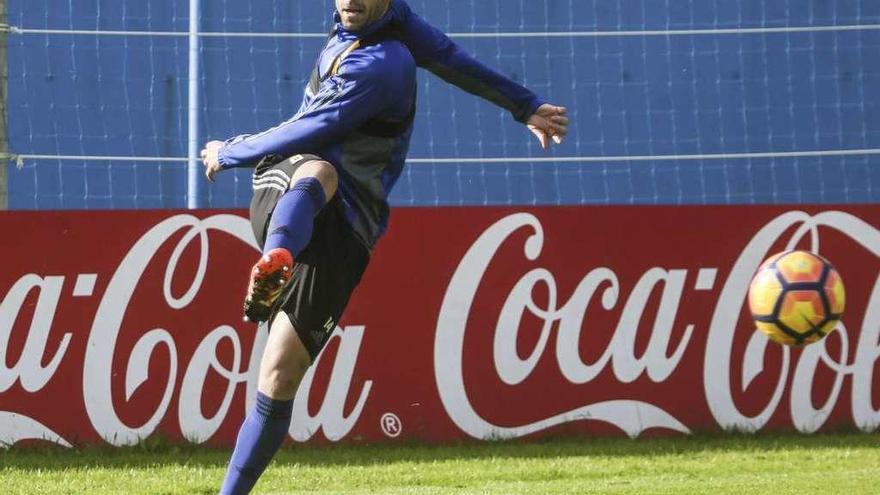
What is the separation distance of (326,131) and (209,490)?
2201 mm

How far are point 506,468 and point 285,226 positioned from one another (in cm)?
283

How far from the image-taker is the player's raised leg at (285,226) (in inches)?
186

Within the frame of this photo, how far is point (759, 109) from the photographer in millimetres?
11766

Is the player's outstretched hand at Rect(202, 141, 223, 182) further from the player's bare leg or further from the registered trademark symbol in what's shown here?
the registered trademark symbol

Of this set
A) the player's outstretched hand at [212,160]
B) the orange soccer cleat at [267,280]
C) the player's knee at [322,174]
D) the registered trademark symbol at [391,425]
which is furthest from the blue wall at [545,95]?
the orange soccer cleat at [267,280]

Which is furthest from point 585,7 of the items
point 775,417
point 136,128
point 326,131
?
point 326,131

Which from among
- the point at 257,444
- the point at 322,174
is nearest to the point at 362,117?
the point at 322,174

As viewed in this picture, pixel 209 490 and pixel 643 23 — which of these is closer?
pixel 209 490

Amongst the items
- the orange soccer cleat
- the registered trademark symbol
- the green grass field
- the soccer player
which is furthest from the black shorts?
the registered trademark symbol

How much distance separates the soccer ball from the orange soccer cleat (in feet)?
9.24

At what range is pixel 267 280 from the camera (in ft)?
15.5

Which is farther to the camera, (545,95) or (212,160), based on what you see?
(545,95)

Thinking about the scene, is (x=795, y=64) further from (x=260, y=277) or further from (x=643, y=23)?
(x=260, y=277)

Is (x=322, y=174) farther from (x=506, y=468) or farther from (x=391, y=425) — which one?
(x=391, y=425)
